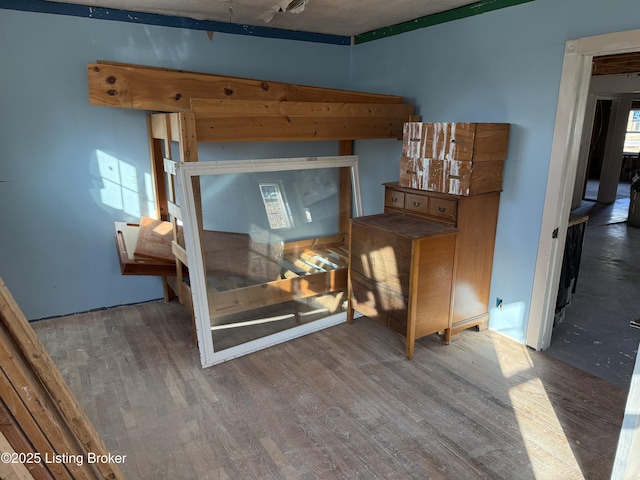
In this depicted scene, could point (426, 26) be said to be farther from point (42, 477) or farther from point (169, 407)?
point (42, 477)

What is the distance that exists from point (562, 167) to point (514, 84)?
65 cm

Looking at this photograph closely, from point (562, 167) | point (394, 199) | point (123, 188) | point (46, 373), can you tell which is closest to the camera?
point (46, 373)

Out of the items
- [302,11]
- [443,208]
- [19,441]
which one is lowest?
[19,441]

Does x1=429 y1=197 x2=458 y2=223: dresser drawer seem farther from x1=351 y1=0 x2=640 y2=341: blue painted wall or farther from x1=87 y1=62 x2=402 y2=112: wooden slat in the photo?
x1=87 y1=62 x2=402 y2=112: wooden slat

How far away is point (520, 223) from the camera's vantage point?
2943 millimetres

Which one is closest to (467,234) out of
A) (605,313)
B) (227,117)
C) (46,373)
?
(605,313)

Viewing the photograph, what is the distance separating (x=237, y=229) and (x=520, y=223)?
201 centimetres

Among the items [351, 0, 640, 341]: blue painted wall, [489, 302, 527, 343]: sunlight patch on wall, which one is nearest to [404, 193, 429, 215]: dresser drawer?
[351, 0, 640, 341]: blue painted wall

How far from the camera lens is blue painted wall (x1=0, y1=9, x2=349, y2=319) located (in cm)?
298

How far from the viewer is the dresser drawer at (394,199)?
3.25m

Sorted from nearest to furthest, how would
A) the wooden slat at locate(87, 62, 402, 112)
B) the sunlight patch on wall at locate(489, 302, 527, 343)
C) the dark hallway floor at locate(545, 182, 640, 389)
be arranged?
1. the wooden slat at locate(87, 62, 402, 112)
2. the dark hallway floor at locate(545, 182, 640, 389)
3. the sunlight patch on wall at locate(489, 302, 527, 343)

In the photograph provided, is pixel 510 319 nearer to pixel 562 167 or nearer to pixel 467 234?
pixel 467 234

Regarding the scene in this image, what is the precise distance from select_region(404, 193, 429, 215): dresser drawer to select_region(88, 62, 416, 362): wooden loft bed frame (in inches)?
21.1

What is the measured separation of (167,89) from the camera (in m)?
2.71
